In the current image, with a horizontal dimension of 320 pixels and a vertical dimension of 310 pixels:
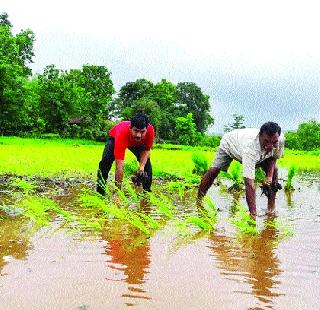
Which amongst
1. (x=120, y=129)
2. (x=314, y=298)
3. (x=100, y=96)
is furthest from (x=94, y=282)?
(x=100, y=96)

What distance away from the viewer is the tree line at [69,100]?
3409 centimetres

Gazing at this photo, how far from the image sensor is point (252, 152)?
5.53 m

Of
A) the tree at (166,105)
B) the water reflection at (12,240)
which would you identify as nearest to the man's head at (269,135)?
the water reflection at (12,240)

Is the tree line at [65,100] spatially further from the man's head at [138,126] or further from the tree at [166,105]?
the man's head at [138,126]

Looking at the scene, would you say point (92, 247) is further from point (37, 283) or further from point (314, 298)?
point (314, 298)

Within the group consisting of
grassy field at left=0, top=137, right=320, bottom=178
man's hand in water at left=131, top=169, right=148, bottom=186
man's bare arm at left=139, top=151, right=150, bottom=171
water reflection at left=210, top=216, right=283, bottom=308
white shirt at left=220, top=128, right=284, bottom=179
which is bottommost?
grassy field at left=0, top=137, right=320, bottom=178

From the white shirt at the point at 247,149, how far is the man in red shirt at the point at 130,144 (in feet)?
3.23

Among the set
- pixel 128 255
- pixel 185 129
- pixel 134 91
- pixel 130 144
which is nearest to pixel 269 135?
pixel 130 144

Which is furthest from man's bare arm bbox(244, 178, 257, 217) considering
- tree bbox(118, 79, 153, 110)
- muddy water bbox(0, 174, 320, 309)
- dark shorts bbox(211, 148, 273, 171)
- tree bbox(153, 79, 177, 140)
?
tree bbox(118, 79, 153, 110)

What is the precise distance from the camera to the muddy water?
2875 mm

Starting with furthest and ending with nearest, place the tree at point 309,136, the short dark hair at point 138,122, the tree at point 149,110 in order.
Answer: the tree at point 309,136 < the tree at point 149,110 < the short dark hair at point 138,122

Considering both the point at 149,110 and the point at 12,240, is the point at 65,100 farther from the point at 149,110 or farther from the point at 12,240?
the point at 12,240

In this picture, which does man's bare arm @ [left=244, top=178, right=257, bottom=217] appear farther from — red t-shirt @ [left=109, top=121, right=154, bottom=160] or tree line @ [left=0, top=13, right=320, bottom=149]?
tree line @ [left=0, top=13, right=320, bottom=149]

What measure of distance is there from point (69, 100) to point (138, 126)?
4049 cm
